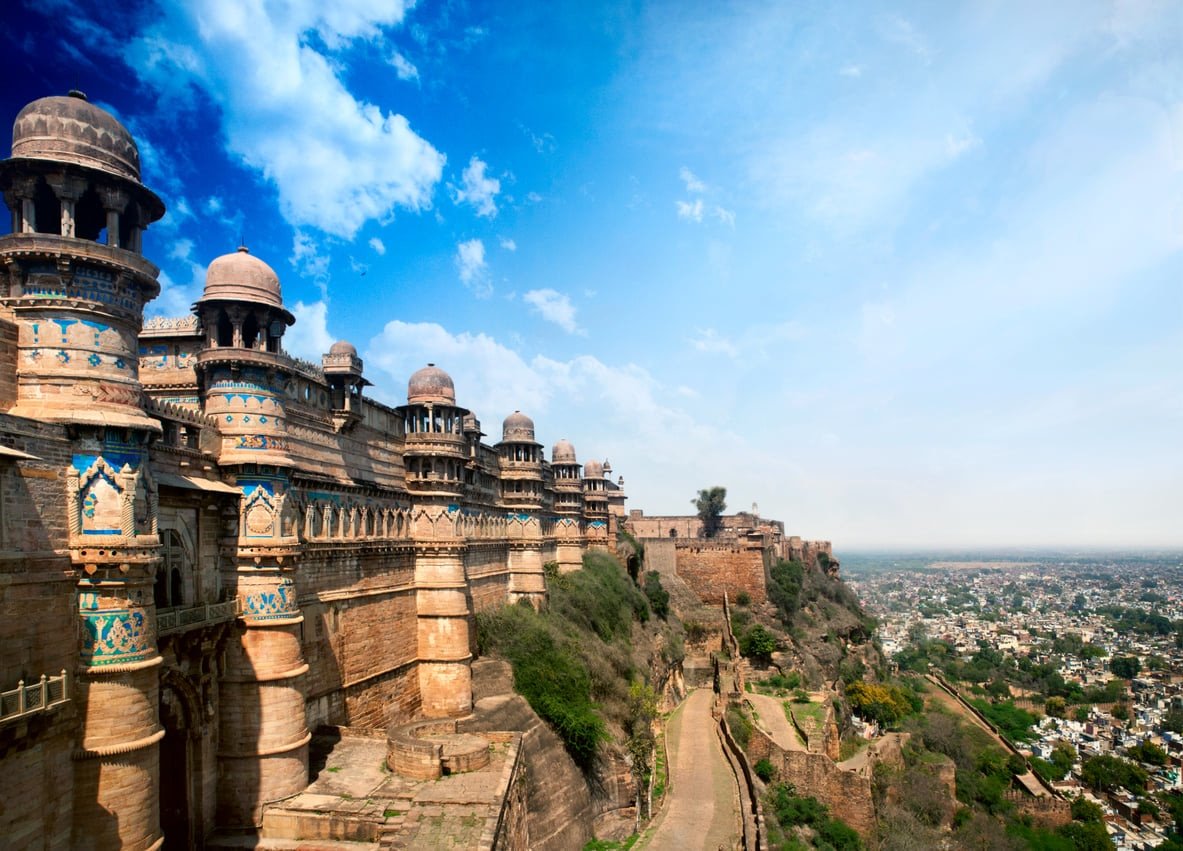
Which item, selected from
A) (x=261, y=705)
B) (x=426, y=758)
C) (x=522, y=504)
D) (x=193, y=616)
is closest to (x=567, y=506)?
(x=522, y=504)

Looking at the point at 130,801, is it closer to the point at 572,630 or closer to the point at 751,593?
the point at 572,630

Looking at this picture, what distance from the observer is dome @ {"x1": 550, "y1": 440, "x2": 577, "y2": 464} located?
4176 cm

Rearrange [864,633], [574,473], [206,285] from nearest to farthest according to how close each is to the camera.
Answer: [206,285]
[574,473]
[864,633]

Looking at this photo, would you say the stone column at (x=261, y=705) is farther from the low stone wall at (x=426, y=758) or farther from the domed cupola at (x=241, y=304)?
the domed cupola at (x=241, y=304)

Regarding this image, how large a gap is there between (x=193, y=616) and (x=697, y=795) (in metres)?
19.8

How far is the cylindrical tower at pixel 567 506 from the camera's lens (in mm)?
39219

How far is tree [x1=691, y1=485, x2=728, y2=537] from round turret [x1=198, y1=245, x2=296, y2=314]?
57096 millimetres

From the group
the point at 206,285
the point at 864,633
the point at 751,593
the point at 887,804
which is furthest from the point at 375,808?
the point at 864,633

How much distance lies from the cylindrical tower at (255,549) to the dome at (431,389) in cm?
843

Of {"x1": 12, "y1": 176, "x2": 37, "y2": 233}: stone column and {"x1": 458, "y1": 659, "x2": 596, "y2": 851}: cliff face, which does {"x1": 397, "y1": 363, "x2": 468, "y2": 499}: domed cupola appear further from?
{"x1": 12, "y1": 176, "x2": 37, "y2": 233}: stone column

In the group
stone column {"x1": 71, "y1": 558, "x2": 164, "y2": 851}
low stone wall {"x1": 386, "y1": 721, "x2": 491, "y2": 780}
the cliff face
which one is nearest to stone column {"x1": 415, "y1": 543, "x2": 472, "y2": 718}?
the cliff face

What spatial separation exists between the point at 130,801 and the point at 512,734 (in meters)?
9.44

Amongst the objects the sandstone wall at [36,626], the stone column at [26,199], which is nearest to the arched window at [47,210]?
the stone column at [26,199]

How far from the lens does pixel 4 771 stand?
9.15m
